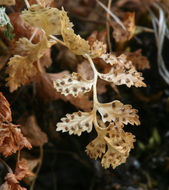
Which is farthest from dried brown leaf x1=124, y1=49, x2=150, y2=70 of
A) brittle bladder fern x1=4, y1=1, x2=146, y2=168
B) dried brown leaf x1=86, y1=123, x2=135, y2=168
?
dried brown leaf x1=86, y1=123, x2=135, y2=168

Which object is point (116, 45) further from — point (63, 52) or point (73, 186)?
point (73, 186)

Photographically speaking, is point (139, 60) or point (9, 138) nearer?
point (9, 138)

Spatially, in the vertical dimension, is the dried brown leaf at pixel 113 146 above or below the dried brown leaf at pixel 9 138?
below

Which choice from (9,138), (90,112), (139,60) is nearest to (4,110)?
(9,138)

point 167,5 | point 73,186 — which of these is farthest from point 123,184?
point 167,5

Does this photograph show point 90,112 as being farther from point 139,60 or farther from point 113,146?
point 139,60

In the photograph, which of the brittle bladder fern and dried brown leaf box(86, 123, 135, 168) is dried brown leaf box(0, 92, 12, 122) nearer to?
the brittle bladder fern

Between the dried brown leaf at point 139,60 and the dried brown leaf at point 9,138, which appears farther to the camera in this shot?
the dried brown leaf at point 139,60

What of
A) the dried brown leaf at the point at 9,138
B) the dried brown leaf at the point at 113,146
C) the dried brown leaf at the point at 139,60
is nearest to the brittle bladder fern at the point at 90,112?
the dried brown leaf at the point at 113,146

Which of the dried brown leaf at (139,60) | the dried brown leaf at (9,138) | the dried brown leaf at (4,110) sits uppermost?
the dried brown leaf at (4,110)

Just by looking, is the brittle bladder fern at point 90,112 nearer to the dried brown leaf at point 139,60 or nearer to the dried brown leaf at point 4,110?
the dried brown leaf at point 4,110

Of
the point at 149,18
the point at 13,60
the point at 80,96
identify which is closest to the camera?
the point at 13,60
